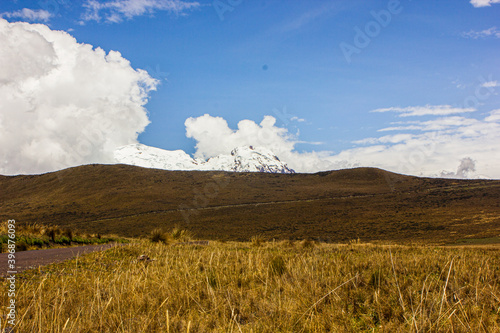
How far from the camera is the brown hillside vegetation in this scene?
37.6 meters

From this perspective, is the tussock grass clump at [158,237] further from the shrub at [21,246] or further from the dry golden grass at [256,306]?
the dry golden grass at [256,306]

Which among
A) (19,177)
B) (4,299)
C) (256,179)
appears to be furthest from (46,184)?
(4,299)

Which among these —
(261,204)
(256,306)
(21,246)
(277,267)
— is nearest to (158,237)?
(21,246)

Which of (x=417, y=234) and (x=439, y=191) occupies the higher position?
(x=439, y=191)

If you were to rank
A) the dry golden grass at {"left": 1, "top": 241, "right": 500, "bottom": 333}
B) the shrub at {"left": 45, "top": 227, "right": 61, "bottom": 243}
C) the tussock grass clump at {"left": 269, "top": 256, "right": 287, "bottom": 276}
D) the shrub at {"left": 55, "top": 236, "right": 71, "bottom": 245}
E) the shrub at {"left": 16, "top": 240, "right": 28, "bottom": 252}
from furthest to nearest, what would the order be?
the shrub at {"left": 45, "top": 227, "right": 61, "bottom": 243}
the shrub at {"left": 55, "top": 236, "right": 71, "bottom": 245}
the shrub at {"left": 16, "top": 240, "right": 28, "bottom": 252}
the tussock grass clump at {"left": 269, "top": 256, "right": 287, "bottom": 276}
the dry golden grass at {"left": 1, "top": 241, "right": 500, "bottom": 333}

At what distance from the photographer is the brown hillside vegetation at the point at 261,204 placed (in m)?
37.6

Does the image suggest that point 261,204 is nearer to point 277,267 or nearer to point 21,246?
point 21,246

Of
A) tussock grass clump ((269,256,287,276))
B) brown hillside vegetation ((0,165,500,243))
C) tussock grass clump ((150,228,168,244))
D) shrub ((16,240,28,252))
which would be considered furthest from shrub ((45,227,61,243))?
brown hillside vegetation ((0,165,500,243))

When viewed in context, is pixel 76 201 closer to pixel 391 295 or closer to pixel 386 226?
pixel 386 226

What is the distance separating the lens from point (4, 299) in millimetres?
3664

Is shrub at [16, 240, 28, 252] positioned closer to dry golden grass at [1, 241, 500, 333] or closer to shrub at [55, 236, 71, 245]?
shrub at [55, 236, 71, 245]

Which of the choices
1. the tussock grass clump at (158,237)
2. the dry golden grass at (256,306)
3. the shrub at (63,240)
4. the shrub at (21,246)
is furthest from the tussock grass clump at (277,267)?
the shrub at (63,240)

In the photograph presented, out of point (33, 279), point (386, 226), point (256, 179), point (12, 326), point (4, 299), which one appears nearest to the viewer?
point (12, 326)

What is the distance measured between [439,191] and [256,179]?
45.9 meters
